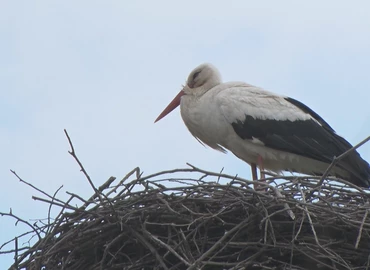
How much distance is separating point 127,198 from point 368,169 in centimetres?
166

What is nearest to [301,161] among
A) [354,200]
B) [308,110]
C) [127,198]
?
[308,110]

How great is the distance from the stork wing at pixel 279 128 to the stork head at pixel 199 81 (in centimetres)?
49

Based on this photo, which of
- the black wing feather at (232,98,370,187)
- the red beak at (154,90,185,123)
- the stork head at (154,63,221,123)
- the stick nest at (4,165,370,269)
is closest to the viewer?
the stick nest at (4,165,370,269)

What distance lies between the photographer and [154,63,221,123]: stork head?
6.25 metres

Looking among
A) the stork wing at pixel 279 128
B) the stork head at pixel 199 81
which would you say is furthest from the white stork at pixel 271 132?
the stork head at pixel 199 81

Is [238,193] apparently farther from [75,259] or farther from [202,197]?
[75,259]

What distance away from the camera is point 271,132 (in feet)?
18.6

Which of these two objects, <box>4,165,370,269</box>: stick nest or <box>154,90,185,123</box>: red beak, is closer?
<box>4,165,370,269</box>: stick nest

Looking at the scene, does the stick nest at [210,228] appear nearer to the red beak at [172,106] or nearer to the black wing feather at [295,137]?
the black wing feather at [295,137]

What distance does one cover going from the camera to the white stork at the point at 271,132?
5.62 m

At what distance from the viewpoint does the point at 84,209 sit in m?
4.46

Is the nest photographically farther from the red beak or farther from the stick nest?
the red beak

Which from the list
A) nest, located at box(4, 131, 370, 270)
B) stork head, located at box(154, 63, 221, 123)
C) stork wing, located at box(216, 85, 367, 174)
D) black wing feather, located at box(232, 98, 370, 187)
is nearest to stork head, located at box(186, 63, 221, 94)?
stork head, located at box(154, 63, 221, 123)

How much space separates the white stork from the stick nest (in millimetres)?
1057
